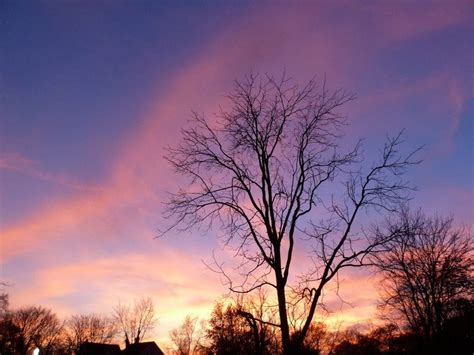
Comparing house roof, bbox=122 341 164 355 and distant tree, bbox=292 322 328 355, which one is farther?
house roof, bbox=122 341 164 355

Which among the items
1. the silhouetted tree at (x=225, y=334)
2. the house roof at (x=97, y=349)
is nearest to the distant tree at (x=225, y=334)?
the silhouetted tree at (x=225, y=334)

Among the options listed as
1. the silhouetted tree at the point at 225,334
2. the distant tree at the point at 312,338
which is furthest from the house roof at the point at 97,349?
the distant tree at the point at 312,338

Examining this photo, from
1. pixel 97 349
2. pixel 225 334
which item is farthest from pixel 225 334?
pixel 97 349

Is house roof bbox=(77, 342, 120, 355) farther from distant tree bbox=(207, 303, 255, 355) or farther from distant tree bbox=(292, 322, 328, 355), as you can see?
distant tree bbox=(292, 322, 328, 355)

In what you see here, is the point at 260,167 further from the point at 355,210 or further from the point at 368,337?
the point at 368,337

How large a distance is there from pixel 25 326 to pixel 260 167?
322 feet

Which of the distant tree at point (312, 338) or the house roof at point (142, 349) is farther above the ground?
the house roof at point (142, 349)

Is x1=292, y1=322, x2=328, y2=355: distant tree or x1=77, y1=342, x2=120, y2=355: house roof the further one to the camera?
x1=77, y1=342, x2=120, y2=355: house roof

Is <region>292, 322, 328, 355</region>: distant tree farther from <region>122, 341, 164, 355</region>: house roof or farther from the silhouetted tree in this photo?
<region>122, 341, 164, 355</region>: house roof

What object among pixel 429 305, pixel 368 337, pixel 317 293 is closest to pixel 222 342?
pixel 429 305

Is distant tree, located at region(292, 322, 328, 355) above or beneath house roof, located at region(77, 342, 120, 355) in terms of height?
beneath

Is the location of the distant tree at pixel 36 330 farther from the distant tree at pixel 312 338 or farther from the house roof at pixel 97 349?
the distant tree at pixel 312 338

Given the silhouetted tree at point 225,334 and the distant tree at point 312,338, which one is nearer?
the distant tree at point 312,338

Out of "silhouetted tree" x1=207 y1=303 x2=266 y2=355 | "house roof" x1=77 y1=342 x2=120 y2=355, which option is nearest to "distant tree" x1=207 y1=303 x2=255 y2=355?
"silhouetted tree" x1=207 y1=303 x2=266 y2=355
